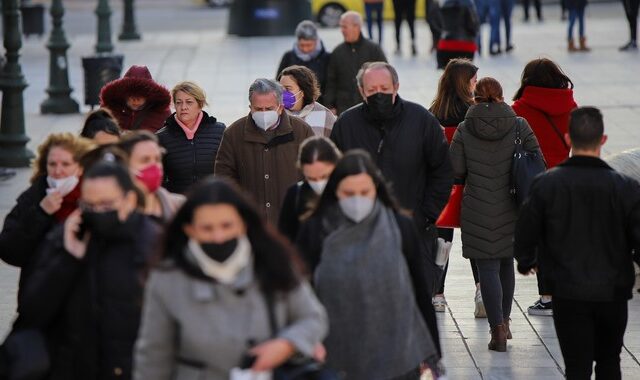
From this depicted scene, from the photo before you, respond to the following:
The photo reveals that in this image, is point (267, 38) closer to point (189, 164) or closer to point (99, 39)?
point (99, 39)

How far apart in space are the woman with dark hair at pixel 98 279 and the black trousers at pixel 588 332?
7.69ft

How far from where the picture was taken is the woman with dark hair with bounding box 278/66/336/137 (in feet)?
34.2

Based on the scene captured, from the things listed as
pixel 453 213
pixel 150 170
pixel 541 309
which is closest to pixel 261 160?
pixel 453 213

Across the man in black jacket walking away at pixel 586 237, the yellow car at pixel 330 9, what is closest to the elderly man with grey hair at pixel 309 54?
the man in black jacket walking away at pixel 586 237

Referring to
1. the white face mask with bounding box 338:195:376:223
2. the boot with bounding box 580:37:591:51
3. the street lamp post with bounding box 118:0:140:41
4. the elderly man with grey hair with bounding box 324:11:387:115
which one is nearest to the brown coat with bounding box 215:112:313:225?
the white face mask with bounding box 338:195:376:223

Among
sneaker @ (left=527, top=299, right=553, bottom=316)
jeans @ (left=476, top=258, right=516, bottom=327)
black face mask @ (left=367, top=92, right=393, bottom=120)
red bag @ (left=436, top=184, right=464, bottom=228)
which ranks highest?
black face mask @ (left=367, top=92, right=393, bottom=120)

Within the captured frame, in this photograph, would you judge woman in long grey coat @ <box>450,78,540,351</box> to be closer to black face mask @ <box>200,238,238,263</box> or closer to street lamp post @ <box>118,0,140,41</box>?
black face mask @ <box>200,238,238,263</box>

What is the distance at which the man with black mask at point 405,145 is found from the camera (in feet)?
27.3

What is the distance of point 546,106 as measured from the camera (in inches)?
387

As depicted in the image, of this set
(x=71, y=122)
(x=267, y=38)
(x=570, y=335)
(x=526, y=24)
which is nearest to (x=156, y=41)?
(x=267, y=38)

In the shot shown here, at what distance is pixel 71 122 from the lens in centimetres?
1956

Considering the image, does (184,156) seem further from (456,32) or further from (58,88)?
(58,88)

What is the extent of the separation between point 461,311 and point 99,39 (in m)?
16.6

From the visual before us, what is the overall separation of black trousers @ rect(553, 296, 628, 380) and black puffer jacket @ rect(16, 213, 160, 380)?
7.71 ft
